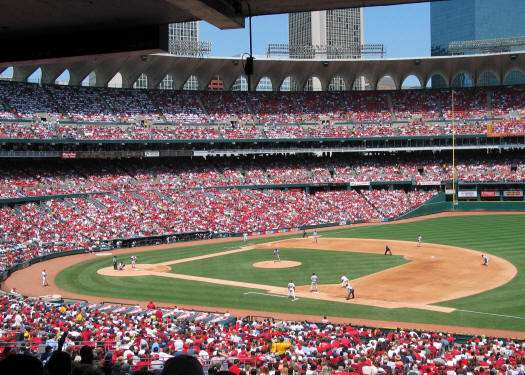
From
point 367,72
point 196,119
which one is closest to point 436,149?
point 367,72

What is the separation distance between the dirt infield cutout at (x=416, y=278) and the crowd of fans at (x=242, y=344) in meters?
7.31

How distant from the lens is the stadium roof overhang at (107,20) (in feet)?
26.7

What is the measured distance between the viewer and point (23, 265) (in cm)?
3859

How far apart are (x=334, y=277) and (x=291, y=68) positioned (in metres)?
48.7

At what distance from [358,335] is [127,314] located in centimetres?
957

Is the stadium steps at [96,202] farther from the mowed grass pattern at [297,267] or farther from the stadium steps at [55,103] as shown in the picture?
the mowed grass pattern at [297,267]

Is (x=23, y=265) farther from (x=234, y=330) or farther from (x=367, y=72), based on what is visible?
(x=367, y=72)

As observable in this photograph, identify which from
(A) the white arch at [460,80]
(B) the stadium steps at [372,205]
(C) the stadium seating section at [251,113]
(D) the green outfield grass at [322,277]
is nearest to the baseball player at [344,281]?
(D) the green outfield grass at [322,277]

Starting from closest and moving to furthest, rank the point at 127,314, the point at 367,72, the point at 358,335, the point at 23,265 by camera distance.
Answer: the point at 358,335, the point at 127,314, the point at 23,265, the point at 367,72

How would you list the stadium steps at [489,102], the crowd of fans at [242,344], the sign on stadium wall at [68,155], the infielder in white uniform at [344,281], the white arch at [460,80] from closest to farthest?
the crowd of fans at [242,344] < the infielder in white uniform at [344,281] < the sign on stadium wall at [68,155] < the stadium steps at [489,102] < the white arch at [460,80]

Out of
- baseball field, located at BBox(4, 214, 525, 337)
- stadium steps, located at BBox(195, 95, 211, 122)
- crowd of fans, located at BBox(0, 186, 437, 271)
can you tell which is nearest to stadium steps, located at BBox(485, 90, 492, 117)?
crowd of fans, located at BBox(0, 186, 437, 271)

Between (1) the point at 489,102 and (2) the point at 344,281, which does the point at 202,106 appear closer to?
(1) the point at 489,102

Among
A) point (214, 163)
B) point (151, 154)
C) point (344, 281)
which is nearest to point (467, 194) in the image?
point (214, 163)

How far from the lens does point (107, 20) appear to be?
9062 mm
